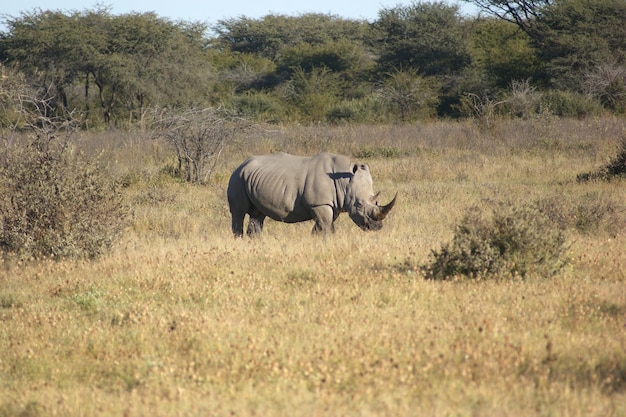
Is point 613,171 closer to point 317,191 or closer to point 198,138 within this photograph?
point 317,191

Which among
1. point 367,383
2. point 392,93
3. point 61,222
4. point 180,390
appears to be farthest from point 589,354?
point 392,93

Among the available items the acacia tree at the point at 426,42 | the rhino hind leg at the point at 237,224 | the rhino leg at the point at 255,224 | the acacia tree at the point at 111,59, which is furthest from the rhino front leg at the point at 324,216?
the acacia tree at the point at 426,42

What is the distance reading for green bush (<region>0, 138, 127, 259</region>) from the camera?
373 inches

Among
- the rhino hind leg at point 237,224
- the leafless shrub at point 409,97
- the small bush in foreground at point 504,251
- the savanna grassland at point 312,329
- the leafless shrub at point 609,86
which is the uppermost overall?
the leafless shrub at point 609,86

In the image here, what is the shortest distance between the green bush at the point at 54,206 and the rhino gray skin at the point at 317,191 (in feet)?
6.87

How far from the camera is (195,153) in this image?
17.8 meters

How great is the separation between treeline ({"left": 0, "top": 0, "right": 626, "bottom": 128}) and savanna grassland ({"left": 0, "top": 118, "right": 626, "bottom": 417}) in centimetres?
1807

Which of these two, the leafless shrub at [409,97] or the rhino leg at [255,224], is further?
the leafless shrub at [409,97]

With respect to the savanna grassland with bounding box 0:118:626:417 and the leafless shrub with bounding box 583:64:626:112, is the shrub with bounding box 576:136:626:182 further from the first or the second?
the leafless shrub with bounding box 583:64:626:112

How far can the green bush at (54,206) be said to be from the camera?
9.48 metres

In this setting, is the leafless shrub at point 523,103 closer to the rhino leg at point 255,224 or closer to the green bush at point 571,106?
the green bush at point 571,106

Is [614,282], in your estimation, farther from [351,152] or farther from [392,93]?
[392,93]

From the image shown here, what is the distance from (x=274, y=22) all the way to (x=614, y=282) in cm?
5167

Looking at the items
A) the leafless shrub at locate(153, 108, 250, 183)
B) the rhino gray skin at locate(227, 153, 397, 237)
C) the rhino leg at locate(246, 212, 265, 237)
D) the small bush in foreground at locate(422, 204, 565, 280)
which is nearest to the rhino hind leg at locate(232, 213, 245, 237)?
the rhino leg at locate(246, 212, 265, 237)
